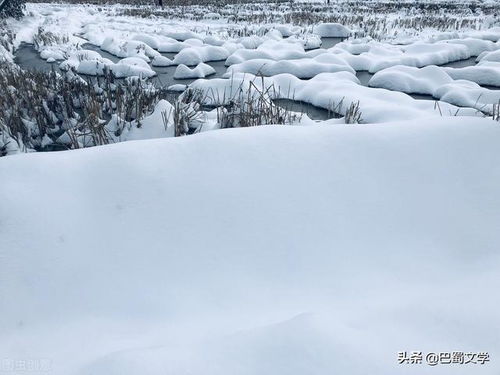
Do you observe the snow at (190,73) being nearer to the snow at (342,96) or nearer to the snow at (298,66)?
the snow at (298,66)

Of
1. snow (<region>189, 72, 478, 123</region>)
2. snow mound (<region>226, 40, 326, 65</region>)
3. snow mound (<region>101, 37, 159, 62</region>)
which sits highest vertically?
snow mound (<region>101, 37, 159, 62</region>)

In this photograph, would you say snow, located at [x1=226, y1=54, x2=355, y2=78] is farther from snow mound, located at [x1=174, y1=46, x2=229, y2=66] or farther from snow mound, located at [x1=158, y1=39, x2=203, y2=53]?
snow mound, located at [x1=158, y1=39, x2=203, y2=53]

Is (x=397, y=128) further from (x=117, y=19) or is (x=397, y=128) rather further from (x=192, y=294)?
(x=117, y=19)

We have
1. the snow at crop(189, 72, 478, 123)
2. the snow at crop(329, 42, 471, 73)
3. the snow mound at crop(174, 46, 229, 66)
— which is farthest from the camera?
the snow mound at crop(174, 46, 229, 66)

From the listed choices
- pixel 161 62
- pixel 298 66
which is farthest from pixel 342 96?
pixel 161 62

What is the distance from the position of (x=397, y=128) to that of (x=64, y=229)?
6.75ft

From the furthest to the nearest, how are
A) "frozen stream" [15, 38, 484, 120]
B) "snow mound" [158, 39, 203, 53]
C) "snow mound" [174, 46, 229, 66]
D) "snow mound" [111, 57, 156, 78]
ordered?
"snow mound" [158, 39, 203, 53], "snow mound" [174, 46, 229, 66], "snow mound" [111, 57, 156, 78], "frozen stream" [15, 38, 484, 120]

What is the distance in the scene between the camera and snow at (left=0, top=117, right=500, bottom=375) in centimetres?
125

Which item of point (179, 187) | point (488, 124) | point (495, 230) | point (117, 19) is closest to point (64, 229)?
point (179, 187)

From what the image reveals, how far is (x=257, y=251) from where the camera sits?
1694 mm

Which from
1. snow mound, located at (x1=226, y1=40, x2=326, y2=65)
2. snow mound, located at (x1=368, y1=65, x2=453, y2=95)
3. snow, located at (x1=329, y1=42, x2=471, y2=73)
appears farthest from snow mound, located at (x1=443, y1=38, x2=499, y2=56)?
snow mound, located at (x1=226, y1=40, x2=326, y2=65)

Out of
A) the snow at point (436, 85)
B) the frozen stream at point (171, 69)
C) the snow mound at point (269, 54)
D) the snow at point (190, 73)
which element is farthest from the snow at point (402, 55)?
the snow at point (190, 73)

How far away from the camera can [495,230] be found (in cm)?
181

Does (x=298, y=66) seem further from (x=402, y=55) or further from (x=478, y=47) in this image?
(x=478, y=47)
